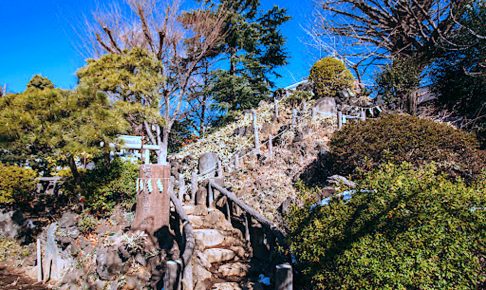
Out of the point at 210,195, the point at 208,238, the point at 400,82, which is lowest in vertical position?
the point at 208,238

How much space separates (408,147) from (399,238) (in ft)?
11.4

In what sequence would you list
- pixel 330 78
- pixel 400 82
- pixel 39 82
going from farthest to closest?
1. pixel 330 78
2. pixel 400 82
3. pixel 39 82

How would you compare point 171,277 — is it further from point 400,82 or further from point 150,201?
point 400,82

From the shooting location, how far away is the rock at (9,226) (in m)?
6.86

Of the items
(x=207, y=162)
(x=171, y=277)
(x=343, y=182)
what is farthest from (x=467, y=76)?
(x=171, y=277)

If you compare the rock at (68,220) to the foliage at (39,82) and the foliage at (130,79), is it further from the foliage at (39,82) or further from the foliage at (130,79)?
the foliage at (39,82)

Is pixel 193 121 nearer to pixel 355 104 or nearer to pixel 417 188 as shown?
pixel 355 104

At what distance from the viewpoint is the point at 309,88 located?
13.0 meters

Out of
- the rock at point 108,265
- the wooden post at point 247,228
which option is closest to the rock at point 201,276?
the wooden post at point 247,228

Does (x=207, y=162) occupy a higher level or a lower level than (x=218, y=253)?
higher

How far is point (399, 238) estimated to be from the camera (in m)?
2.52

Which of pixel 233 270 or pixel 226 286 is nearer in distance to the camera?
pixel 226 286

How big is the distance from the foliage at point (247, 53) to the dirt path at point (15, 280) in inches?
421

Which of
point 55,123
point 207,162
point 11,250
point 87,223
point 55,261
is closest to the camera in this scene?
point 55,123
